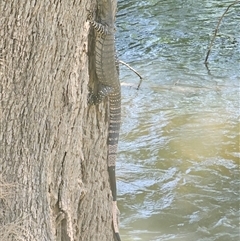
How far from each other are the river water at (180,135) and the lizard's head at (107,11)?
2.26 meters

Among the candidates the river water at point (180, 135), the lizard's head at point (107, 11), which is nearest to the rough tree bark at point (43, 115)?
the lizard's head at point (107, 11)

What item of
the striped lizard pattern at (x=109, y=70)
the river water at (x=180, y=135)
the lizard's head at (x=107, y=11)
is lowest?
the river water at (x=180, y=135)

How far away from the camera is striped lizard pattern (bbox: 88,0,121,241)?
103 inches

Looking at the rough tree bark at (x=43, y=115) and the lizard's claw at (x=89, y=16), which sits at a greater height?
the lizard's claw at (x=89, y=16)

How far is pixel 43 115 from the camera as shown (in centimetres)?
214

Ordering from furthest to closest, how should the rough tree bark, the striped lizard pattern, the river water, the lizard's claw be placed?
the river water < the striped lizard pattern < the lizard's claw < the rough tree bark

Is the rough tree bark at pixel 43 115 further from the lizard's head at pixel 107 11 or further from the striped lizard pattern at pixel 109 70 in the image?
the lizard's head at pixel 107 11

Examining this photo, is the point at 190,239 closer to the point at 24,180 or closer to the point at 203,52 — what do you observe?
the point at 24,180

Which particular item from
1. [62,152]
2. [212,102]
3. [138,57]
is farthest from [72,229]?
[138,57]

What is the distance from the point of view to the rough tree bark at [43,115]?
1.97m

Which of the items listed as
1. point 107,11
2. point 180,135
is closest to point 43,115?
point 107,11

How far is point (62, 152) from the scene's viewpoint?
2.33m

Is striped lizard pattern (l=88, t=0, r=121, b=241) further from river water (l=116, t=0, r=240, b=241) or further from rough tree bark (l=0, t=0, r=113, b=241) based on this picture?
river water (l=116, t=0, r=240, b=241)

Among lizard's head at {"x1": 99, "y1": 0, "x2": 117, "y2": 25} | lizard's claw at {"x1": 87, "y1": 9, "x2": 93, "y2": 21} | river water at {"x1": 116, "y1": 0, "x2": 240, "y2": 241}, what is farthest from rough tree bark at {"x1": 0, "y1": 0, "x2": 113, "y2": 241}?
river water at {"x1": 116, "y1": 0, "x2": 240, "y2": 241}
